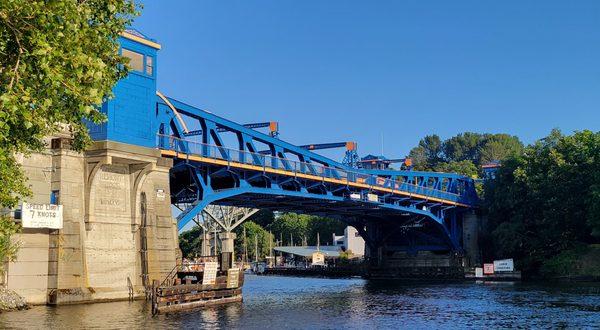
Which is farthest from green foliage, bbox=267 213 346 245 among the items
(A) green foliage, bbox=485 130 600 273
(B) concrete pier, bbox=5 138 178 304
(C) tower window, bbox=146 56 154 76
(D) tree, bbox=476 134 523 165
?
(C) tower window, bbox=146 56 154 76

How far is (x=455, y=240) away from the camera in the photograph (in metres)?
102

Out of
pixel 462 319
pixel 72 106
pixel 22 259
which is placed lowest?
pixel 462 319

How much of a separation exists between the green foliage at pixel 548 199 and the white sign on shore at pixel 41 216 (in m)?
60.9

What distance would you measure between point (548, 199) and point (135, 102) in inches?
2306

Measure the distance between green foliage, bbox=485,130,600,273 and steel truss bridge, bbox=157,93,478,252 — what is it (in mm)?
8841

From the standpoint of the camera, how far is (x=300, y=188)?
2813 inches

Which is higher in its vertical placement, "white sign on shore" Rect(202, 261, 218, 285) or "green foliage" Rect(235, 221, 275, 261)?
"green foliage" Rect(235, 221, 275, 261)

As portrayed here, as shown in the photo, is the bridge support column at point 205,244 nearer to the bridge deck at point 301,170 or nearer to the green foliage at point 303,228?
the green foliage at point 303,228

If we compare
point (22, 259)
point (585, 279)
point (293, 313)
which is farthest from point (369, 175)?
point (22, 259)

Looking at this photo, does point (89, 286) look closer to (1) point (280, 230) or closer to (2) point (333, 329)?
(2) point (333, 329)

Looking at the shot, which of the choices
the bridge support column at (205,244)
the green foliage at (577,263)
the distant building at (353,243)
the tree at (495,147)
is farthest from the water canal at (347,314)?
the tree at (495,147)

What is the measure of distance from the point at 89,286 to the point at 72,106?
3020 centimetres

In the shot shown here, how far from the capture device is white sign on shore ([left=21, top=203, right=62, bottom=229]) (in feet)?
146

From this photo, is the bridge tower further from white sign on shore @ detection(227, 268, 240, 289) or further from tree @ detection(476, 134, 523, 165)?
tree @ detection(476, 134, 523, 165)
